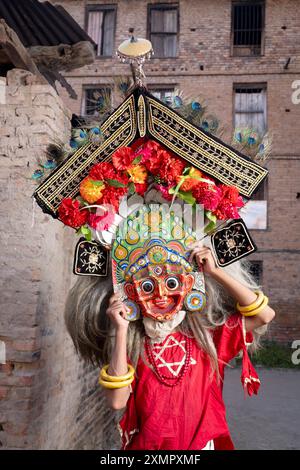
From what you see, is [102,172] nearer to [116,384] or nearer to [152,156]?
[152,156]

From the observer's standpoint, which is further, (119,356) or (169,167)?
(169,167)

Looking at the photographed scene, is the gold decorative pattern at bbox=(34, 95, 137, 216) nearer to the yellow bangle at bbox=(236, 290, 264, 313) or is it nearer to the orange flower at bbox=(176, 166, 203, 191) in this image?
the orange flower at bbox=(176, 166, 203, 191)

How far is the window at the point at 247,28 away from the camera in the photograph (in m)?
12.4

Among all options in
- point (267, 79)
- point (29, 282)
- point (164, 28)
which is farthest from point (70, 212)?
point (164, 28)

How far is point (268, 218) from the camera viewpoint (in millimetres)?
11406

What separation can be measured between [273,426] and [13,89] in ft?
17.3

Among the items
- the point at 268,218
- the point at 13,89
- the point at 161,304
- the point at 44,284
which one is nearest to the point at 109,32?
the point at 268,218

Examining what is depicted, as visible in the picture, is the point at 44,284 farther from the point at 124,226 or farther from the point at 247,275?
the point at 247,275

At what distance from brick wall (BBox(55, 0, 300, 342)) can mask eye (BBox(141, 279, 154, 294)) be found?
31.9 ft

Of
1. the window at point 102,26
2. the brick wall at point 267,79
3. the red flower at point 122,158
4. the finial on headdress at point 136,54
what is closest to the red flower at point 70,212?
the red flower at point 122,158

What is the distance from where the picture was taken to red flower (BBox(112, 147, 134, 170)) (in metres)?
1.99

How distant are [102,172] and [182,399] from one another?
1.13 meters

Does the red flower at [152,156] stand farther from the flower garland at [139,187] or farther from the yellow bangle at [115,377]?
the yellow bangle at [115,377]

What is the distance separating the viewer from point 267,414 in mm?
6281
